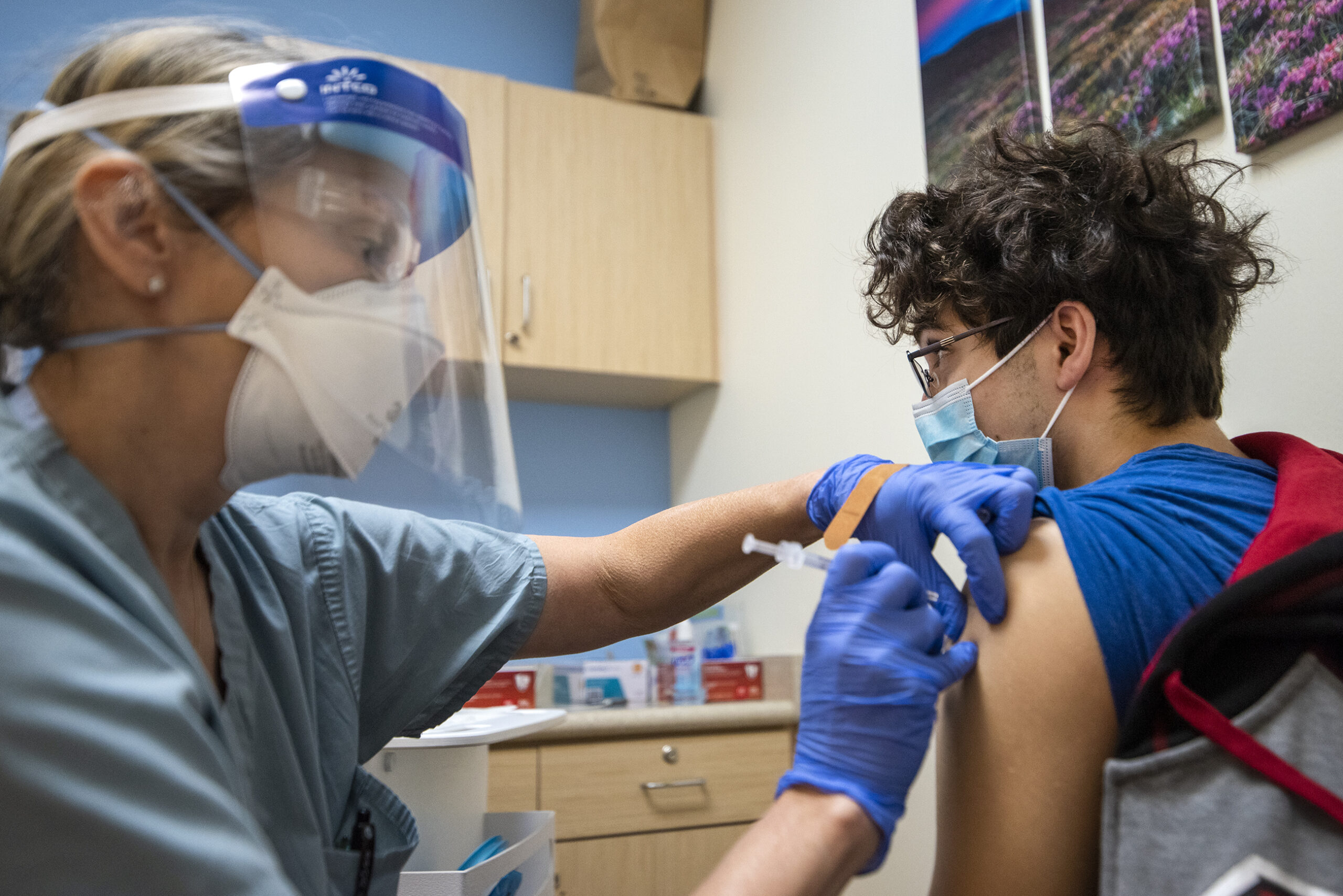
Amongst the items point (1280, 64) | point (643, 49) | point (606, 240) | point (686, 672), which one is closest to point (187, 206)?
point (1280, 64)

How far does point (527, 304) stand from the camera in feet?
8.87

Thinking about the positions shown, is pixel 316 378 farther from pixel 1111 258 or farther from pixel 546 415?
pixel 546 415

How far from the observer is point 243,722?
808mm

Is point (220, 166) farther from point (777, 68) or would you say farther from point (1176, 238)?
point (777, 68)

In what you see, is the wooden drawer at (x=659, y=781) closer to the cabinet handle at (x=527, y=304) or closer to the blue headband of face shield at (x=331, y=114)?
the cabinet handle at (x=527, y=304)

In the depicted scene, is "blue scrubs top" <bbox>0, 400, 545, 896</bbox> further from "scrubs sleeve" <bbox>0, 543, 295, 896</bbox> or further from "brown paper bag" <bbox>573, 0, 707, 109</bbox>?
"brown paper bag" <bbox>573, 0, 707, 109</bbox>

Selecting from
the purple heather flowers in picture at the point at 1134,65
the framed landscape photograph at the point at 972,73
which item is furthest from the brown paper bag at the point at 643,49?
the purple heather flowers in picture at the point at 1134,65

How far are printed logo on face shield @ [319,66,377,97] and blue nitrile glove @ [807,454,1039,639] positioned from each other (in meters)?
0.62

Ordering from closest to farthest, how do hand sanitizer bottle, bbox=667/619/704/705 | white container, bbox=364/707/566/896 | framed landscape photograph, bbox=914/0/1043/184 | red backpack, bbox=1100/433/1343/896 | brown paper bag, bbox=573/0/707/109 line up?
red backpack, bbox=1100/433/1343/896, white container, bbox=364/707/566/896, framed landscape photograph, bbox=914/0/1043/184, hand sanitizer bottle, bbox=667/619/704/705, brown paper bag, bbox=573/0/707/109

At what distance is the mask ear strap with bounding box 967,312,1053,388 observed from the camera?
3.62 ft

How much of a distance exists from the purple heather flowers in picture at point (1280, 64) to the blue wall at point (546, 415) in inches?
84.4

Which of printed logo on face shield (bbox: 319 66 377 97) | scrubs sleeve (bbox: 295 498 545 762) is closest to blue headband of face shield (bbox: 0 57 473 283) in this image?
printed logo on face shield (bbox: 319 66 377 97)

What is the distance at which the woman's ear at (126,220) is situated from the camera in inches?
27.4

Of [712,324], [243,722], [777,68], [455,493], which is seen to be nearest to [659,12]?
[777,68]
